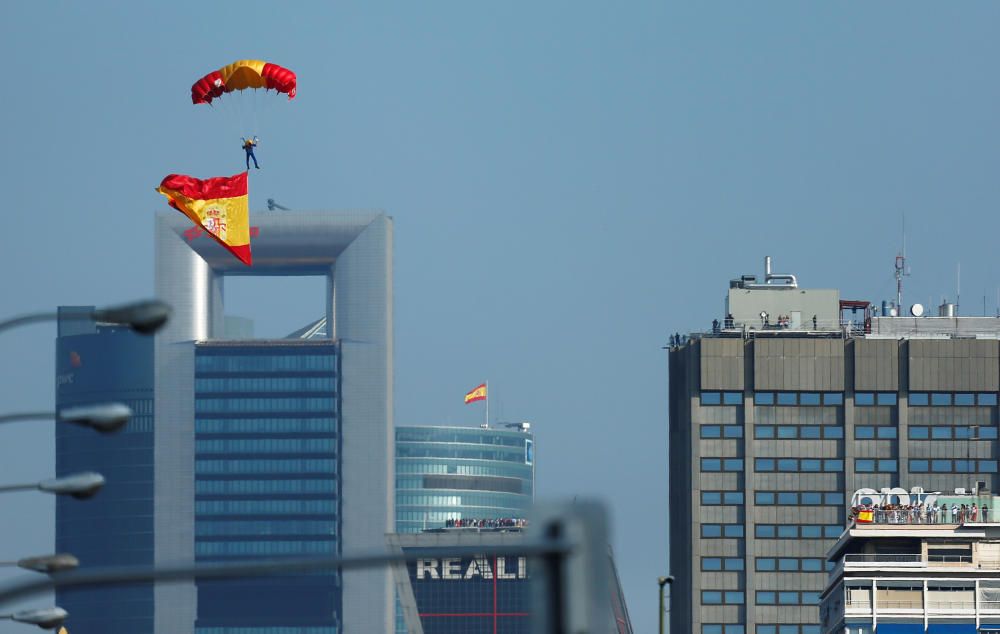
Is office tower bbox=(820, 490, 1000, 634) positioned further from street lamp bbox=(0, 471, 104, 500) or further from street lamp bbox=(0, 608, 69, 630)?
street lamp bbox=(0, 471, 104, 500)

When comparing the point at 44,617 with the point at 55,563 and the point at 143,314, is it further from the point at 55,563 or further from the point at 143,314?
the point at 143,314

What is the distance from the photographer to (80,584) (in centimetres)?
1577

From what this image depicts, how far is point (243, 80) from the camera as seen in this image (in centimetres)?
13062

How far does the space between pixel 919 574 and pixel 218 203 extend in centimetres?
5343

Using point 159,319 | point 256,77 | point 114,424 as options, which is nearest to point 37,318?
point 114,424

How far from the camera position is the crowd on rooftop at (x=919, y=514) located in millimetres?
170250

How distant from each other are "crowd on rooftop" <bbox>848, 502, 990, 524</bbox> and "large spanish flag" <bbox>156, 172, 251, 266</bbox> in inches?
2033

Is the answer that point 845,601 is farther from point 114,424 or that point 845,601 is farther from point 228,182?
point 114,424

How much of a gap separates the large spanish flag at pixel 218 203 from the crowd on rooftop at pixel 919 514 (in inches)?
2033

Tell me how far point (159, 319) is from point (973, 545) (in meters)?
152

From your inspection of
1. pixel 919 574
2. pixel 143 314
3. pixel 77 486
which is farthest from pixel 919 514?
pixel 143 314

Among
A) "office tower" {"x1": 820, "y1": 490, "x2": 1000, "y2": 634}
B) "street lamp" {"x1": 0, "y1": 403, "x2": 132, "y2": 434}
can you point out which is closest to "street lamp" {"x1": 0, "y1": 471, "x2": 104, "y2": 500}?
"street lamp" {"x1": 0, "y1": 403, "x2": 132, "y2": 434}

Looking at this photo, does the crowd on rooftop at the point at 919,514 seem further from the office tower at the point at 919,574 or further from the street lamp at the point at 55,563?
the street lamp at the point at 55,563

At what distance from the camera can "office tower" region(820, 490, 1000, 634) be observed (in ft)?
540
